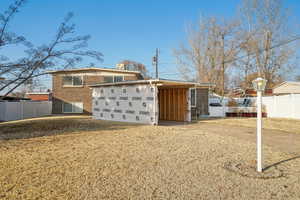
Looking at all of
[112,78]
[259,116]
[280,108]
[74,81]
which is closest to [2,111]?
[74,81]

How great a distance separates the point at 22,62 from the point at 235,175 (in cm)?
746

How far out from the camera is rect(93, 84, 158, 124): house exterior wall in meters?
10.7

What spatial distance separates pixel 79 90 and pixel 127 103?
30.4 feet

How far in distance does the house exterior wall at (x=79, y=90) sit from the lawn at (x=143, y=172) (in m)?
14.0

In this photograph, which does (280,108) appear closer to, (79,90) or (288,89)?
(288,89)

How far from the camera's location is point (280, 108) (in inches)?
564

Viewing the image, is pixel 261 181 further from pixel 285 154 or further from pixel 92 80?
pixel 92 80

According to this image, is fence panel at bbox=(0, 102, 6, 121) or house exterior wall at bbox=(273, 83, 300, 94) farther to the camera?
house exterior wall at bbox=(273, 83, 300, 94)

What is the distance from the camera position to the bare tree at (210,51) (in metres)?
21.6

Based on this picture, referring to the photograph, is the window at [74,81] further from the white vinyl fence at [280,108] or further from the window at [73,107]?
the white vinyl fence at [280,108]

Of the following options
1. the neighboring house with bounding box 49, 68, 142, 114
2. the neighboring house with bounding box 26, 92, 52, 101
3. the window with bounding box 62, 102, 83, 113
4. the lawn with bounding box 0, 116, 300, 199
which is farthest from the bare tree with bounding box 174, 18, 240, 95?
the neighboring house with bounding box 26, 92, 52, 101

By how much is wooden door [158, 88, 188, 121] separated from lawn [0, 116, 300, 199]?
7.00m

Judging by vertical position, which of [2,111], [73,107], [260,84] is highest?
[260,84]

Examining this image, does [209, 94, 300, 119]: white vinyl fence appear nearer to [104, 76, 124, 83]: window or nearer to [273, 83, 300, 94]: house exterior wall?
[273, 83, 300, 94]: house exterior wall
